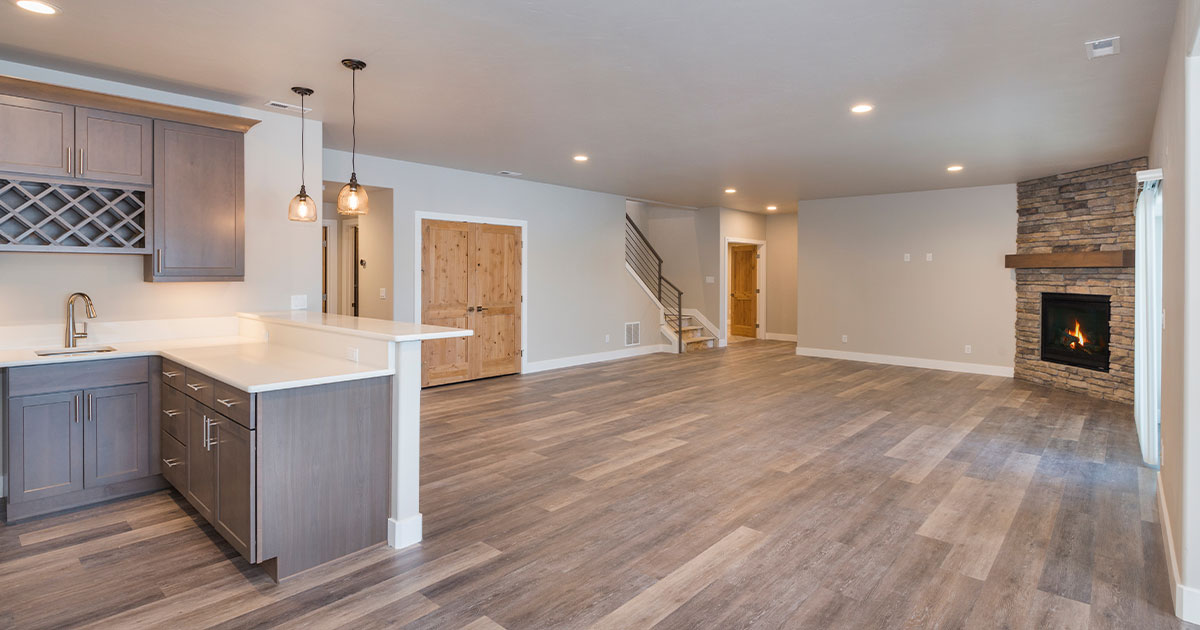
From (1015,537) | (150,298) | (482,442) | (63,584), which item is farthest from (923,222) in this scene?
(63,584)

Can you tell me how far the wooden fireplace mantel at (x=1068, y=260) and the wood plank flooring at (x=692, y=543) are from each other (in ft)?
6.48

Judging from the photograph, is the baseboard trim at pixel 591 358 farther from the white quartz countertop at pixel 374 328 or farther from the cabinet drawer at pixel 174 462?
the cabinet drawer at pixel 174 462

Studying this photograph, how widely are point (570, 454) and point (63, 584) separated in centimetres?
284

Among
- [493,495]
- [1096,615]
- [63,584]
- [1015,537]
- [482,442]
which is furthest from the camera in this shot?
[482,442]

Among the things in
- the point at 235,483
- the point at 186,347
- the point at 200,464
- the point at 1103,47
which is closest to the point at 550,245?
the point at 186,347

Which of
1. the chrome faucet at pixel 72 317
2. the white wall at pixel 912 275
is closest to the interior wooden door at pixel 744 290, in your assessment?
the white wall at pixel 912 275

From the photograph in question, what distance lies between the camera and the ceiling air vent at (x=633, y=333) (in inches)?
392

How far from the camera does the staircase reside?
10749mm

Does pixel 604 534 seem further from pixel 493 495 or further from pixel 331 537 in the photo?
pixel 331 537

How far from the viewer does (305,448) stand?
2.81 m

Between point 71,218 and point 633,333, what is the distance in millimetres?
7348

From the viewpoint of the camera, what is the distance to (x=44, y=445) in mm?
3385

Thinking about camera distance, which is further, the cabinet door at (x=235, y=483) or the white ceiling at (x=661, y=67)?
the white ceiling at (x=661, y=67)

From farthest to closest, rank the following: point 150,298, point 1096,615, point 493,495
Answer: point 150,298 < point 493,495 < point 1096,615
